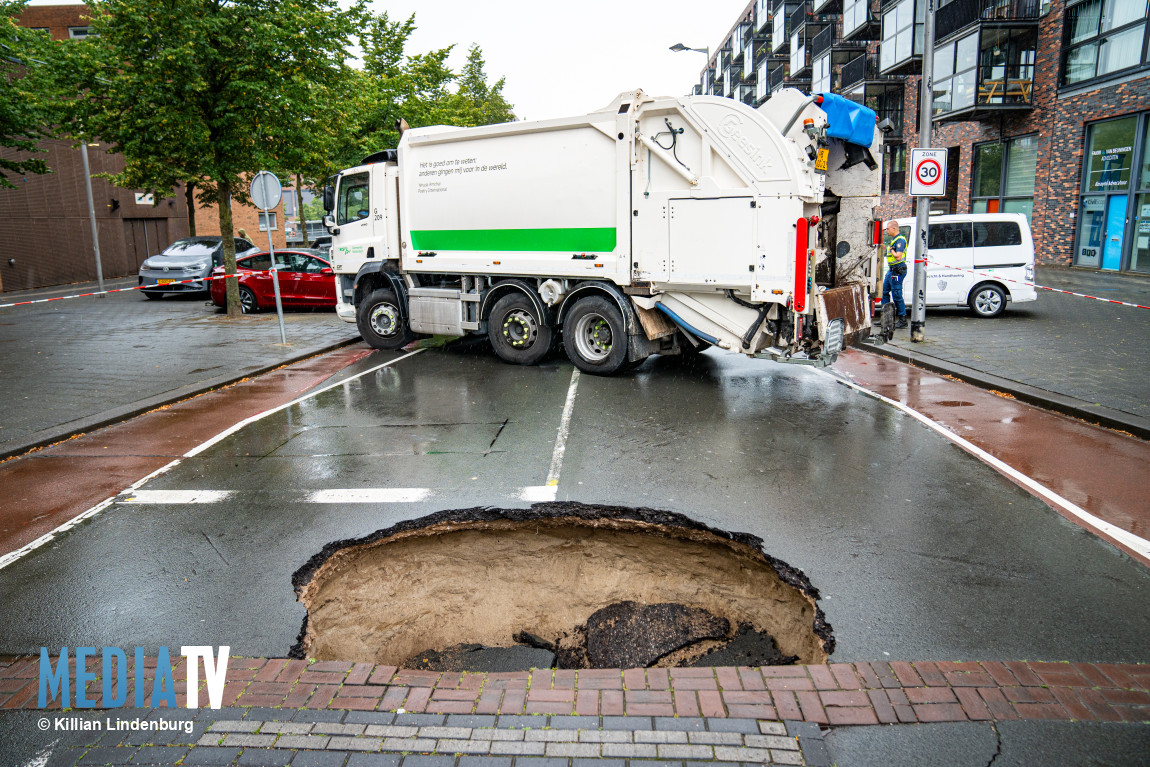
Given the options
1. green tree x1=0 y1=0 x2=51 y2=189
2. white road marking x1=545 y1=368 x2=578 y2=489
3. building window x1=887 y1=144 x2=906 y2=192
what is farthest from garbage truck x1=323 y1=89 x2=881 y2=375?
building window x1=887 y1=144 x2=906 y2=192

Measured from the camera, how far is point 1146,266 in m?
19.6

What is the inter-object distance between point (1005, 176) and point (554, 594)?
87.8 feet

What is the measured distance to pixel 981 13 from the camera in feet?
80.7

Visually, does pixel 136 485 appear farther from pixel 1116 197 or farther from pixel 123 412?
pixel 1116 197

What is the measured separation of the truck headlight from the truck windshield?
776 centimetres

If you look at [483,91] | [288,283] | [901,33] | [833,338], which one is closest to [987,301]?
[833,338]

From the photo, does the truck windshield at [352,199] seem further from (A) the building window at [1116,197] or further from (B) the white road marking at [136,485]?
(A) the building window at [1116,197]

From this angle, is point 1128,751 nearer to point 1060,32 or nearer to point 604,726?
point 604,726

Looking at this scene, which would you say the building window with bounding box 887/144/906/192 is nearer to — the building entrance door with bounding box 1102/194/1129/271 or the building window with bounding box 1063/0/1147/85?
the building window with bounding box 1063/0/1147/85

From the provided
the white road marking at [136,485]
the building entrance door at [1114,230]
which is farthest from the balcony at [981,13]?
the white road marking at [136,485]

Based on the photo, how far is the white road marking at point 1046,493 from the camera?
4676mm

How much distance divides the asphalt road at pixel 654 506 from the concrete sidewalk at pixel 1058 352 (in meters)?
1.88

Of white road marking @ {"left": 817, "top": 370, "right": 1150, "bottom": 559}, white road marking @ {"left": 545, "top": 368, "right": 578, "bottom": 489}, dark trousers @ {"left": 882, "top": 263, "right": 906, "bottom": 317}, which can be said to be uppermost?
dark trousers @ {"left": 882, "top": 263, "right": 906, "bottom": 317}

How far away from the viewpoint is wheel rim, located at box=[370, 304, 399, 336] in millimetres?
12586
